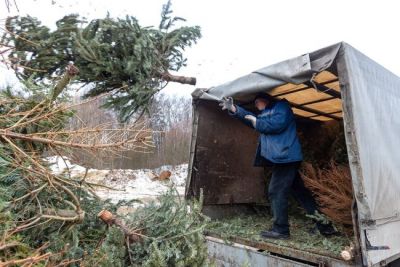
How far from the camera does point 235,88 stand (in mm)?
3803

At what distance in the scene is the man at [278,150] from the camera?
3.76 m

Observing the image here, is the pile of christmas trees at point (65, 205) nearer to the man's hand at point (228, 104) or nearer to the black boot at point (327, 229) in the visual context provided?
the man's hand at point (228, 104)

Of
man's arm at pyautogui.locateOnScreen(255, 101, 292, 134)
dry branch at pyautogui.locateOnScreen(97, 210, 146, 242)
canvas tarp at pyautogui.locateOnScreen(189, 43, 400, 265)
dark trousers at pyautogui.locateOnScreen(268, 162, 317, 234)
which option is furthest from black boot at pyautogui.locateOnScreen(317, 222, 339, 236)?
dry branch at pyautogui.locateOnScreen(97, 210, 146, 242)

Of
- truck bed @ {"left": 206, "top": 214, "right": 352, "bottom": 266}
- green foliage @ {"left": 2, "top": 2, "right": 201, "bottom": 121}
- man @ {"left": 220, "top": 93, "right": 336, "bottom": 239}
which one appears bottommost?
truck bed @ {"left": 206, "top": 214, "right": 352, "bottom": 266}

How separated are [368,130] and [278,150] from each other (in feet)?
3.57

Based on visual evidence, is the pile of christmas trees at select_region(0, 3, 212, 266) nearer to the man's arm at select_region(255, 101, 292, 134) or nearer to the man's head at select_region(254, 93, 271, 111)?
the man's arm at select_region(255, 101, 292, 134)

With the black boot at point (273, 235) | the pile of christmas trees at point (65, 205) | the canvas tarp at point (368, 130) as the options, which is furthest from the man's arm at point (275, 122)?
the pile of christmas trees at point (65, 205)

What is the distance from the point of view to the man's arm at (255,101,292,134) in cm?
379

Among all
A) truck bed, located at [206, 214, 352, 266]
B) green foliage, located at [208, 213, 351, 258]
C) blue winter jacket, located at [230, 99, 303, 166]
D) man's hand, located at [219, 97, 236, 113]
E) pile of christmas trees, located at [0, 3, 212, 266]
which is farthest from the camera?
man's hand, located at [219, 97, 236, 113]

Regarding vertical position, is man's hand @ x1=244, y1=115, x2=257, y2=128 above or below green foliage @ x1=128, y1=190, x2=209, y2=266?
above

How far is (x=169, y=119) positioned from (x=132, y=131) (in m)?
21.9

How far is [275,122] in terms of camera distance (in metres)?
3.79

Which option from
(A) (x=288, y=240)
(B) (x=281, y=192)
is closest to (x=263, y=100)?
(B) (x=281, y=192)

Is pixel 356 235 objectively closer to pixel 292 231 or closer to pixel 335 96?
pixel 292 231
